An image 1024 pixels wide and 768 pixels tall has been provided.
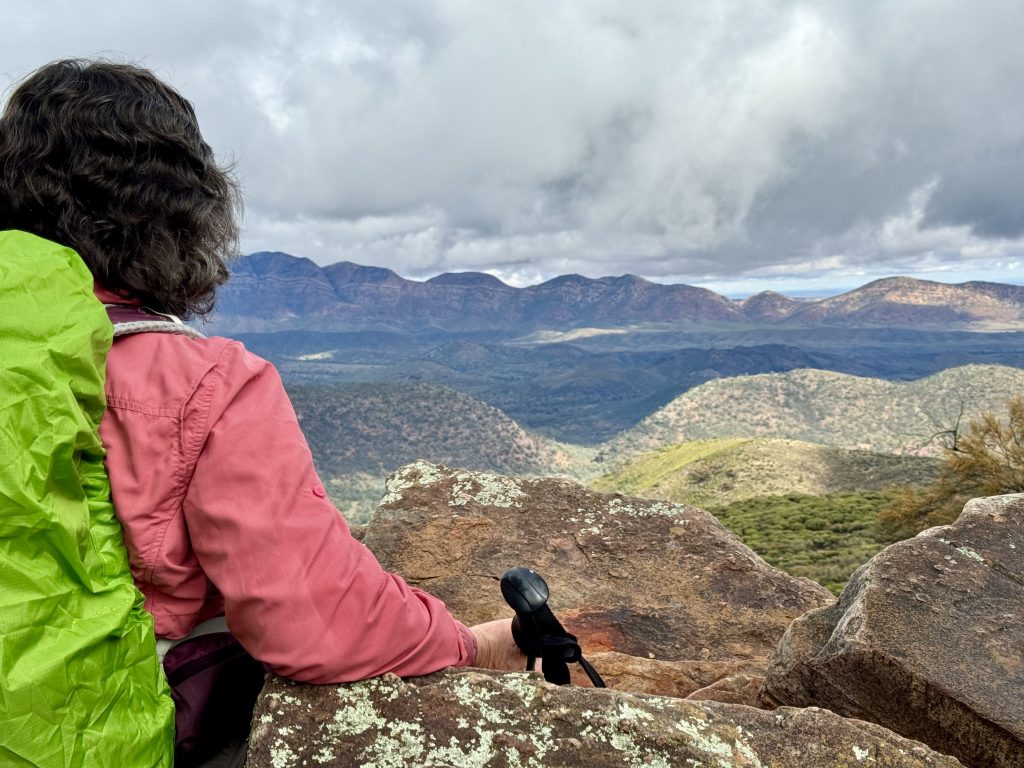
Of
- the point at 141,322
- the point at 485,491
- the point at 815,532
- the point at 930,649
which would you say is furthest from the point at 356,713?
the point at 815,532

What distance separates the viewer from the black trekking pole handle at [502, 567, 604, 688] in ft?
10.9

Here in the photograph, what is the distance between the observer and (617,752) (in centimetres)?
272

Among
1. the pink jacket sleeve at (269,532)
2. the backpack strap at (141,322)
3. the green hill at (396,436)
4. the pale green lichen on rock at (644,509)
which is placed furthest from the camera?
the green hill at (396,436)

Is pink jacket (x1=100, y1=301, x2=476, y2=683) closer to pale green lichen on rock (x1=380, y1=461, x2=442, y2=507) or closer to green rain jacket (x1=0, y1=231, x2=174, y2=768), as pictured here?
green rain jacket (x1=0, y1=231, x2=174, y2=768)

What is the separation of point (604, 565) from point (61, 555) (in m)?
6.35

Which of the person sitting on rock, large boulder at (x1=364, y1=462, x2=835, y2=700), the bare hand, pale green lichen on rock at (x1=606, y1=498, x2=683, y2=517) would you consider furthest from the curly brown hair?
pale green lichen on rock at (x1=606, y1=498, x2=683, y2=517)

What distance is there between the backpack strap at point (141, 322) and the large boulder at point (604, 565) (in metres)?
4.08

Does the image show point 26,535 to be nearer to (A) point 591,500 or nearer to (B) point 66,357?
(B) point 66,357

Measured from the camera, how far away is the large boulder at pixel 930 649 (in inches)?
142

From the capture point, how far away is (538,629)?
3.41m

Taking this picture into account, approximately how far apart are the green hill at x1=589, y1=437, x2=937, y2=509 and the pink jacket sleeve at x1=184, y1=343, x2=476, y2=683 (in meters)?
67.1

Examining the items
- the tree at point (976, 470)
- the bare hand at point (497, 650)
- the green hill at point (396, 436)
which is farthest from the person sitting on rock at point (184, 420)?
the green hill at point (396, 436)

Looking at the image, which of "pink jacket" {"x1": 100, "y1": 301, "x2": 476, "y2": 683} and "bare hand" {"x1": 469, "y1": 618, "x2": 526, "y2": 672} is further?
"bare hand" {"x1": 469, "y1": 618, "x2": 526, "y2": 672}

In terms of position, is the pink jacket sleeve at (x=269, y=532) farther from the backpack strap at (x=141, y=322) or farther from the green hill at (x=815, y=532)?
the green hill at (x=815, y=532)
